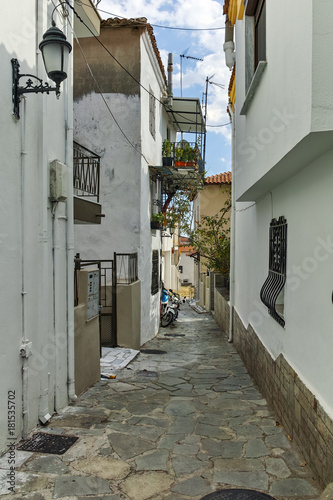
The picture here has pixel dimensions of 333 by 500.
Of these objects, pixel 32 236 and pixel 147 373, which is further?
pixel 147 373

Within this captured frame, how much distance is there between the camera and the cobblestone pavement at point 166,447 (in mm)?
3756

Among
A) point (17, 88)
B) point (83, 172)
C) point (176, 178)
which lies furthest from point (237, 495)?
point (176, 178)

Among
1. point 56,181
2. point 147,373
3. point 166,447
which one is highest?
point 56,181

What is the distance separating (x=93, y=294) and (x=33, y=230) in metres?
2.80

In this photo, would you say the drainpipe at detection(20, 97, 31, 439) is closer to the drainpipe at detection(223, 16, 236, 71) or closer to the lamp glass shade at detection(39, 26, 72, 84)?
the lamp glass shade at detection(39, 26, 72, 84)

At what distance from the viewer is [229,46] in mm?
10203

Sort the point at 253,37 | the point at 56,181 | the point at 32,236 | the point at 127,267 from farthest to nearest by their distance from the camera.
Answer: the point at 127,267 → the point at 253,37 → the point at 56,181 → the point at 32,236

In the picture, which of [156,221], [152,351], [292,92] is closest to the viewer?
[292,92]

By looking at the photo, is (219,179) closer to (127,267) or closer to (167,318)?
(167,318)

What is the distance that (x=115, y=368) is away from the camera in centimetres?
856

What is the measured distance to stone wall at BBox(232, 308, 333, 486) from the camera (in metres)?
3.61

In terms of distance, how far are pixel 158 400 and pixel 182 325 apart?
36.7 ft

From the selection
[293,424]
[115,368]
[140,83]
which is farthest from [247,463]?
[140,83]

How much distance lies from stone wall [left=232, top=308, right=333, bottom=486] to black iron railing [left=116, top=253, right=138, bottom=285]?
4.99m
